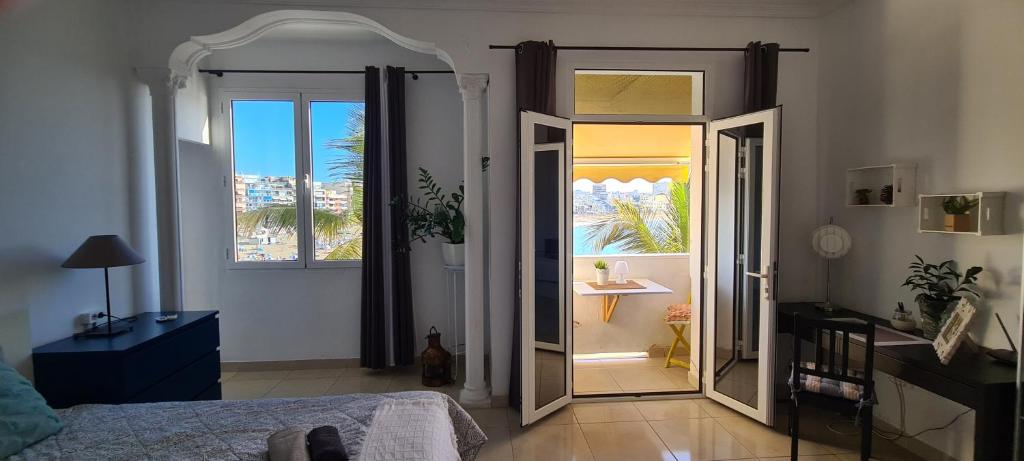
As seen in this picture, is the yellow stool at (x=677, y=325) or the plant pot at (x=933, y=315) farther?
the yellow stool at (x=677, y=325)

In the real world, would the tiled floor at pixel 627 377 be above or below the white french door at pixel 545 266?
below

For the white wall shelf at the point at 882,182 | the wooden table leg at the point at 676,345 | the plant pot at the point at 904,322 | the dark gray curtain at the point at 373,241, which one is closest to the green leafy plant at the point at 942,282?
the plant pot at the point at 904,322

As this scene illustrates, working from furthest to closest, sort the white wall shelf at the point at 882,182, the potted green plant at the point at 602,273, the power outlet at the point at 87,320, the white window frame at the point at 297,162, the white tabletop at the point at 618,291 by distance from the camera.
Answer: the potted green plant at the point at 602,273 < the white window frame at the point at 297,162 < the white tabletop at the point at 618,291 < the white wall shelf at the point at 882,182 < the power outlet at the point at 87,320

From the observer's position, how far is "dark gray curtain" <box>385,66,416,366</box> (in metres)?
4.25

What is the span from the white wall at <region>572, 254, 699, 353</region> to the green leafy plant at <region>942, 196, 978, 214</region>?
2353mm

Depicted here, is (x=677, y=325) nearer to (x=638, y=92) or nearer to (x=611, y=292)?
(x=611, y=292)

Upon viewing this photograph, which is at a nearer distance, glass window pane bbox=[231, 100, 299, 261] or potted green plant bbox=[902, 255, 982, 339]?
potted green plant bbox=[902, 255, 982, 339]

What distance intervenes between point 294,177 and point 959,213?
185 inches

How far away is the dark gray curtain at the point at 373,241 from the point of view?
4.23 metres

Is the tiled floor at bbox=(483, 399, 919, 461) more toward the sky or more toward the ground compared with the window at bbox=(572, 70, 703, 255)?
more toward the ground

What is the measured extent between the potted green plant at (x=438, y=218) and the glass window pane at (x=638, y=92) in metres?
1.23

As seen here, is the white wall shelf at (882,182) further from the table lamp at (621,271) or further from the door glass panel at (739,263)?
the table lamp at (621,271)

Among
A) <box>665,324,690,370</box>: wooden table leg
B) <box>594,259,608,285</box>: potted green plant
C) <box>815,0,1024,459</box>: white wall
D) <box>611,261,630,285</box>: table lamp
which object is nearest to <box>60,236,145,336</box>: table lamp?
<box>594,259,608,285</box>: potted green plant

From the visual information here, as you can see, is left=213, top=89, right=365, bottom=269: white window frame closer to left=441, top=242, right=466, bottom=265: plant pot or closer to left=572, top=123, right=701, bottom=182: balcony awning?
left=441, top=242, right=466, bottom=265: plant pot
